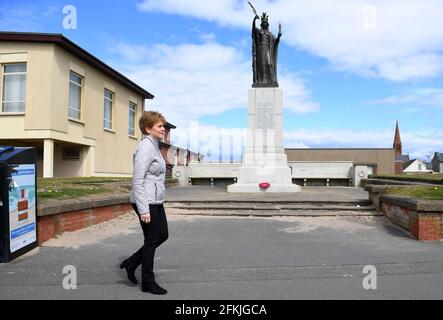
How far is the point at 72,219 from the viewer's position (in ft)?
25.2

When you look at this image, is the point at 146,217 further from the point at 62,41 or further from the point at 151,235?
the point at 62,41

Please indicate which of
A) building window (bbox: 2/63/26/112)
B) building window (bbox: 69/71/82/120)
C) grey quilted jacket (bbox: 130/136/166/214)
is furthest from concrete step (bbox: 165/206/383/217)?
building window (bbox: 69/71/82/120)

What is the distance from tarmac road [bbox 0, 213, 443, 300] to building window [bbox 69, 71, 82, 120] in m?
16.4

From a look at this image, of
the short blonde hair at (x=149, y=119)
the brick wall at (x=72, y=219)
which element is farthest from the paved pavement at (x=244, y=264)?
the short blonde hair at (x=149, y=119)

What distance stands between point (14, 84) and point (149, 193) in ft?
65.7

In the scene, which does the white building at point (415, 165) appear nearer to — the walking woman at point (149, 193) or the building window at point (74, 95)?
the building window at point (74, 95)

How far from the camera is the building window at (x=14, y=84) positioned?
21.0m

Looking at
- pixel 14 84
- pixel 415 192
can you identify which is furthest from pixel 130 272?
pixel 14 84

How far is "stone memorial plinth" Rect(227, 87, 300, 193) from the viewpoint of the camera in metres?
15.8

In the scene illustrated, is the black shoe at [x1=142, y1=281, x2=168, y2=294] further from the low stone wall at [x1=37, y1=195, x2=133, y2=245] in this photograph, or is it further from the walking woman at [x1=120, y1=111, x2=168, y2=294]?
the low stone wall at [x1=37, y1=195, x2=133, y2=245]

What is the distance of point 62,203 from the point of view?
7281 mm
